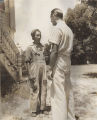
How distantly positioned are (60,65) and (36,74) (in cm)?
89

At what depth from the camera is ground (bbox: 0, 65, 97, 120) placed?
557cm

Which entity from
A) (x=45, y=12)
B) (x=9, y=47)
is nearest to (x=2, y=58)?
(x=9, y=47)

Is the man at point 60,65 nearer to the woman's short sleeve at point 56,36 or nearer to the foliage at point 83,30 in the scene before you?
the woman's short sleeve at point 56,36

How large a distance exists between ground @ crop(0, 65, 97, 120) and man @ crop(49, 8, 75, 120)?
0.91 meters

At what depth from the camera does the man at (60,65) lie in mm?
4575

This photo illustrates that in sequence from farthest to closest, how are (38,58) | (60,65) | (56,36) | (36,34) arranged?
(38,58) → (36,34) → (60,65) → (56,36)

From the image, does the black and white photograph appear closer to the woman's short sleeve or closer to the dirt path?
the dirt path

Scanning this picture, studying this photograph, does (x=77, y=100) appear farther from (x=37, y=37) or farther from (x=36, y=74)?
(x=37, y=37)

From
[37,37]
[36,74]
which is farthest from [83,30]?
[36,74]

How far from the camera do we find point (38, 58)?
545cm

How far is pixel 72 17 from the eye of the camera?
A: 588 cm

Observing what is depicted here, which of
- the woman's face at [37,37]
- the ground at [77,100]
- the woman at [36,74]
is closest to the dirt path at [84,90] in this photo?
the ground at [77,100]

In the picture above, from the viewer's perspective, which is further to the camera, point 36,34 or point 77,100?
point 77,100

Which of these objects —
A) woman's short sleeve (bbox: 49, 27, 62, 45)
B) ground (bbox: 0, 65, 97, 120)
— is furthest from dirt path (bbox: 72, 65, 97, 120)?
woman's short sleeve (bbox: 49, 27, 62, 45)
